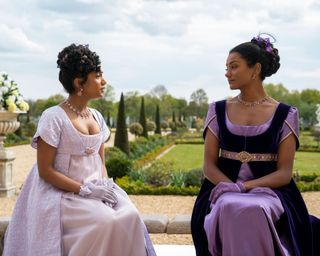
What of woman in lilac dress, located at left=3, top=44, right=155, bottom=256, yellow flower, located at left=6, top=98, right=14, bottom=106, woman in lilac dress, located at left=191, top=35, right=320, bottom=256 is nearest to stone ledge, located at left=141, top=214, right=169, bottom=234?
woman in lilac dress, located at left=3, top=44, right=155, bottom=256

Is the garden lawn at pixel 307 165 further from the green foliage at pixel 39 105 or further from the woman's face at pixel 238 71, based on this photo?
the green foliage at pixel 39 105

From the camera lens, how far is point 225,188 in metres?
2.57

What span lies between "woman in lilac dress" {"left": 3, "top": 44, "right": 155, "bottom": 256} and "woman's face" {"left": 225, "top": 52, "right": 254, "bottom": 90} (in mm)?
730

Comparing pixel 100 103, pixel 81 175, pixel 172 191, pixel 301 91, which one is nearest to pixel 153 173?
pixel 172 191

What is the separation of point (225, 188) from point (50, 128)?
986 mm

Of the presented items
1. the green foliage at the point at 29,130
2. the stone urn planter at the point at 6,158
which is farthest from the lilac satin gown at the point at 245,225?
the green foliage at the point at 29,130

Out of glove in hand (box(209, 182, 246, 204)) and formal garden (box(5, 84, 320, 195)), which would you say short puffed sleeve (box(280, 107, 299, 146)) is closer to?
glove in hand (box(209, 182, 246, 204))

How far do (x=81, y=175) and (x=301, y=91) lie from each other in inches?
2599

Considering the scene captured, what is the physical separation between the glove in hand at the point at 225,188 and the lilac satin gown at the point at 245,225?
0.04 metres

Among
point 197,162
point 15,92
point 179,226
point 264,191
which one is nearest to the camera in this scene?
point 264,191

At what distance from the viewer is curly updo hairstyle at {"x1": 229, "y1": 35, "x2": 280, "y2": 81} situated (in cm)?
267

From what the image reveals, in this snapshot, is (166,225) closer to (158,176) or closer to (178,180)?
(178,180)

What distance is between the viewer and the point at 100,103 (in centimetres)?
4688

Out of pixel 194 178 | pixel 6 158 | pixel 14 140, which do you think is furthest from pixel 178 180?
pixel 14 140
